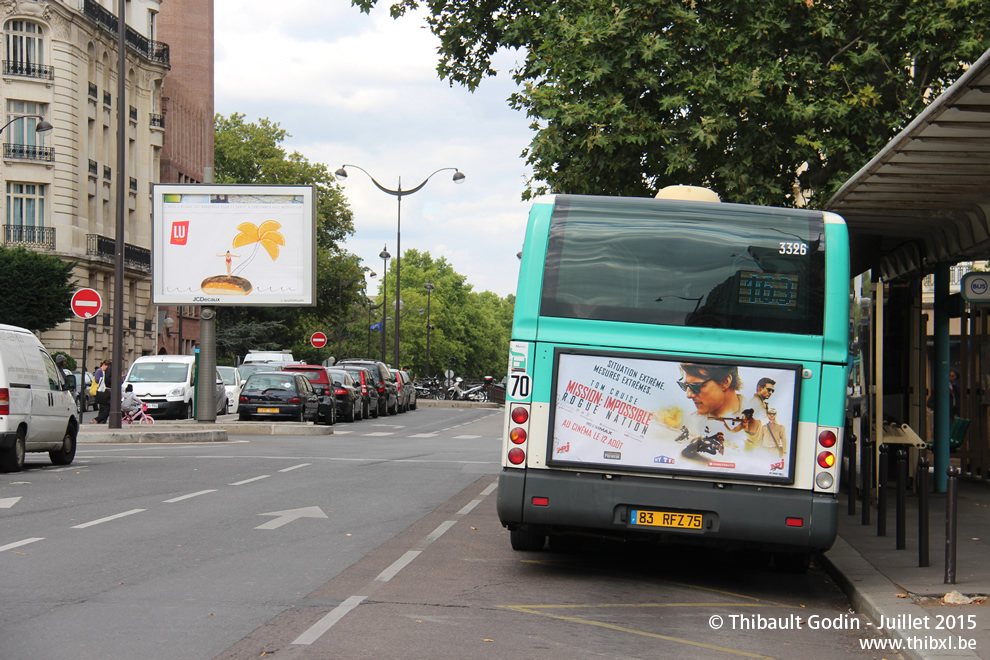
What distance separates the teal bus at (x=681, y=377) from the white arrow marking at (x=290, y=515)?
3.76 meters

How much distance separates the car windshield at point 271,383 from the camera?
3462 cm

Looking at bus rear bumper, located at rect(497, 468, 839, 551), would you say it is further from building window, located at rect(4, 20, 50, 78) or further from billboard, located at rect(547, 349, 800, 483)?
building window, located at rect(4, 20, 50, 78)

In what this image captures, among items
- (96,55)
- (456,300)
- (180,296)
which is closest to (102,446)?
(180,296)

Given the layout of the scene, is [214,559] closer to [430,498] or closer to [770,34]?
[430,498]

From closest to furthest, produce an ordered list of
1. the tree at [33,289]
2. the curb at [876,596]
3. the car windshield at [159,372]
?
the curb at [876,596]
the car windshield at [159,372]
the tree at [33,289]

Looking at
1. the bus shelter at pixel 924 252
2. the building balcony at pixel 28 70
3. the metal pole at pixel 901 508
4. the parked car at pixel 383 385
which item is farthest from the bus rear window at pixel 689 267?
the building balcony at pixel 28 70

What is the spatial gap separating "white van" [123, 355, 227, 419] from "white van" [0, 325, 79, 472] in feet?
49.0

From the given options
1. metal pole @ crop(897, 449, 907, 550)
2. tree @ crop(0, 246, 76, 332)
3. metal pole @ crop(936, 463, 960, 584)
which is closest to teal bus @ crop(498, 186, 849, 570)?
metal pole @ crop(936, 463, 960, 584)

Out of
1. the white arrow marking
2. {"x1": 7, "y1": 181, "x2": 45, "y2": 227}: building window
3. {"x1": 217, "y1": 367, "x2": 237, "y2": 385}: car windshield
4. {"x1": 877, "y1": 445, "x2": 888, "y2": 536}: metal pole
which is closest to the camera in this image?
{"x1": 877, "y1": 445, "x2": 888, "y2": 536}: metal pole

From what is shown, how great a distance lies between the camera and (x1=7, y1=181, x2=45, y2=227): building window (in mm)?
55094

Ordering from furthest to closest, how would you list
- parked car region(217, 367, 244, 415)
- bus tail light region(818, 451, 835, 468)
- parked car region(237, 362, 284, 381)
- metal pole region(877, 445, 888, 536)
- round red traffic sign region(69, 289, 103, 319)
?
parked car region(217, 367, 244, 415) → parked car region(237, 362, 284, 381) → round red traffic sign region(69, 289, 103, 319) → metal pole region(877, 445, 888, 536) → bus tail light region(818, 451, 835, 468)

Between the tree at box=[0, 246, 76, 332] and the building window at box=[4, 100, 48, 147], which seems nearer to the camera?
the tree at box=[0, 246, 76, 332]

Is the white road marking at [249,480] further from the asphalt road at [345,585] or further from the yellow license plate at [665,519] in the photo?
the yellow license plate at [665,519]

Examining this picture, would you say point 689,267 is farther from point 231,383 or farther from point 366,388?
point 231,383
